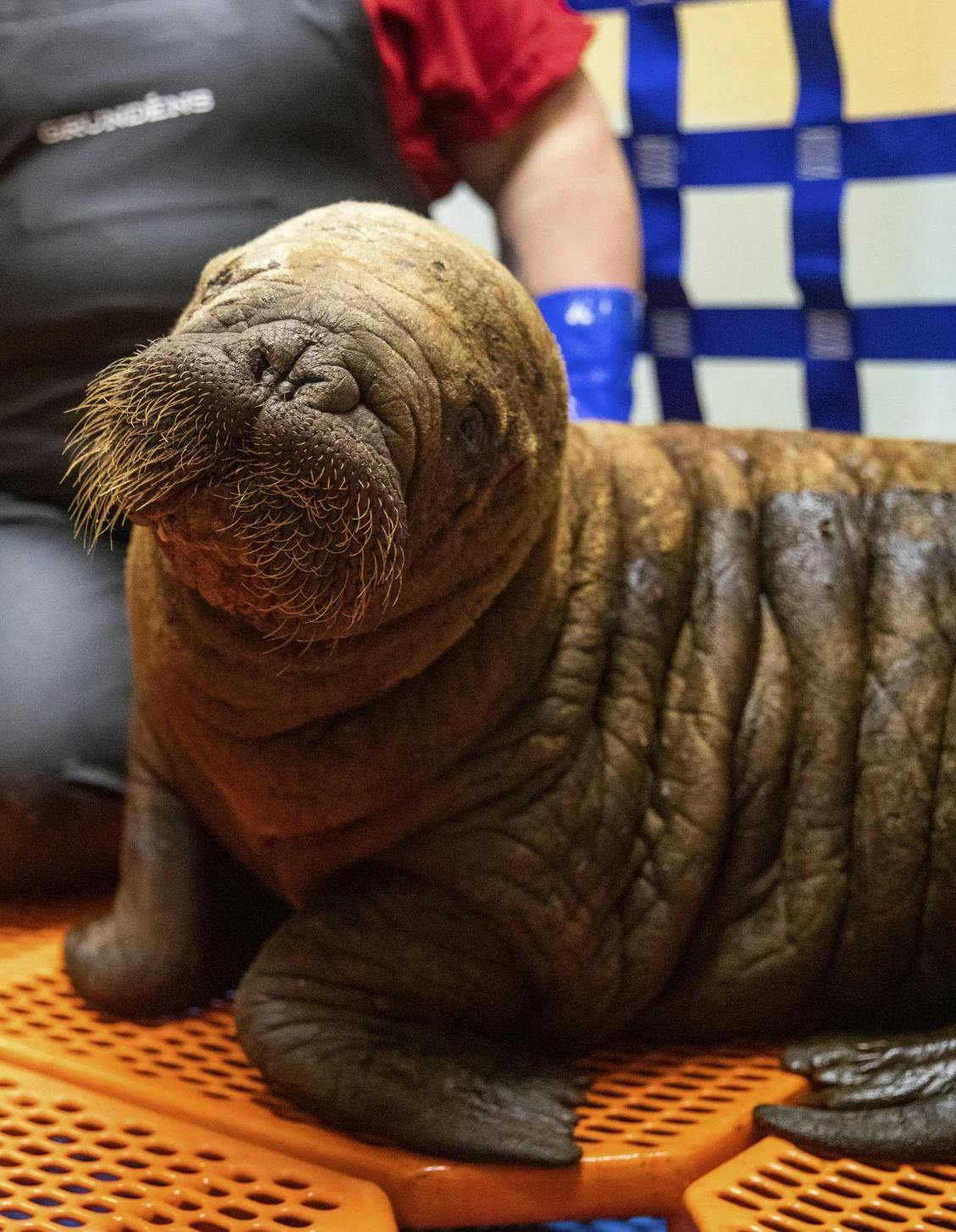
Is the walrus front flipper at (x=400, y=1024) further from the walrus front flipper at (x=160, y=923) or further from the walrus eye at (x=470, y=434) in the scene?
the walrus eye at (x=470, y=434)

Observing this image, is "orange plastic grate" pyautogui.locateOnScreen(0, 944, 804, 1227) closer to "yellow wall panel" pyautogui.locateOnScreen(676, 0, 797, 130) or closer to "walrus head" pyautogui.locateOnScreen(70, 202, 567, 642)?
"walrus head" pyautogui.locateOnScreen(70, 202, 567, 642)

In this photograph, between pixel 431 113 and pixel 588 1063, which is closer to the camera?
pixel 588 1063

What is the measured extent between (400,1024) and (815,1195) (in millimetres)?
498

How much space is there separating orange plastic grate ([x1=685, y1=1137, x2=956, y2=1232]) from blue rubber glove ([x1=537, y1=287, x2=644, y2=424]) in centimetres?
125

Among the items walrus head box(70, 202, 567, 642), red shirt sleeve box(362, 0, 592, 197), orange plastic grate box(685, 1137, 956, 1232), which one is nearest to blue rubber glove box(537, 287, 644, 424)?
red shirt sleeve box(362, 0, 592, 197)

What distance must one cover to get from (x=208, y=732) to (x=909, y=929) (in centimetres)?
90

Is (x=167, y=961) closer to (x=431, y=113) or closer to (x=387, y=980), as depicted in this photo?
(x=387, y=980)

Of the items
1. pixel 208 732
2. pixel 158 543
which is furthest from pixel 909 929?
pixel 158 543

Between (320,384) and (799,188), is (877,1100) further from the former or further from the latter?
(799,188)

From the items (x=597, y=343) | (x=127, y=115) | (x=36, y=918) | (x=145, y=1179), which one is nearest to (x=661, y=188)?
(x=597, y=343)

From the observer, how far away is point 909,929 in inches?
77.0

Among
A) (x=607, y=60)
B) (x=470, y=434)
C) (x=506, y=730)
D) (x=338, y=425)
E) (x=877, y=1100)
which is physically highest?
(x=338, y=425)

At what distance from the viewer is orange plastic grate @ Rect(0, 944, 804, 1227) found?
1684 mm

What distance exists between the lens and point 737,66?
11.9ft
